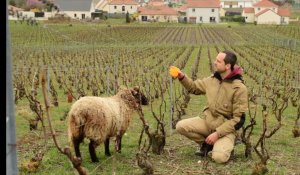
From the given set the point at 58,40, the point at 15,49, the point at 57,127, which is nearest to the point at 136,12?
the point at 58,40

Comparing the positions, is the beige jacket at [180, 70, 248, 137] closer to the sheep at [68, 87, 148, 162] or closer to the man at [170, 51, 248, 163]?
the man at [170, 51, 248, 163]

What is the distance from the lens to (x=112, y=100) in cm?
638

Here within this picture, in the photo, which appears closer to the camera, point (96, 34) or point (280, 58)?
point (280, 58)

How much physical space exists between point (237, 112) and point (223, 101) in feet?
0.77

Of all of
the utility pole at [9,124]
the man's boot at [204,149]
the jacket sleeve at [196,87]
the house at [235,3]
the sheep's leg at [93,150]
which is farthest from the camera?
the house at [235,3]

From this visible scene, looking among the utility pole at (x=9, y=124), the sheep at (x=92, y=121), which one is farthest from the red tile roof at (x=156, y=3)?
the utility pole at (x=9, y=124)

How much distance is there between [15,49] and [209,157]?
25669 millimetres

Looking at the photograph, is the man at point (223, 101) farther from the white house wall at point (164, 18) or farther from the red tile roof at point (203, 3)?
the red tile roof at point (203, 3)

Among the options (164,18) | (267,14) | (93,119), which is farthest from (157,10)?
(93,119)

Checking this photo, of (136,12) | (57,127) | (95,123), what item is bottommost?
(57,127)

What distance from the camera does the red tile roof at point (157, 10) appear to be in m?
72.4

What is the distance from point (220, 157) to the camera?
5.89 m

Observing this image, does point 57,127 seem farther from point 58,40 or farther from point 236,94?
point 58,40

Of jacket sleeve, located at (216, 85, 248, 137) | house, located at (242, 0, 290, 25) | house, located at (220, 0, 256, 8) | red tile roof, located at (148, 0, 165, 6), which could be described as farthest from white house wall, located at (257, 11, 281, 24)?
jacket sleeve, located at (216, 85, 248, 137)
